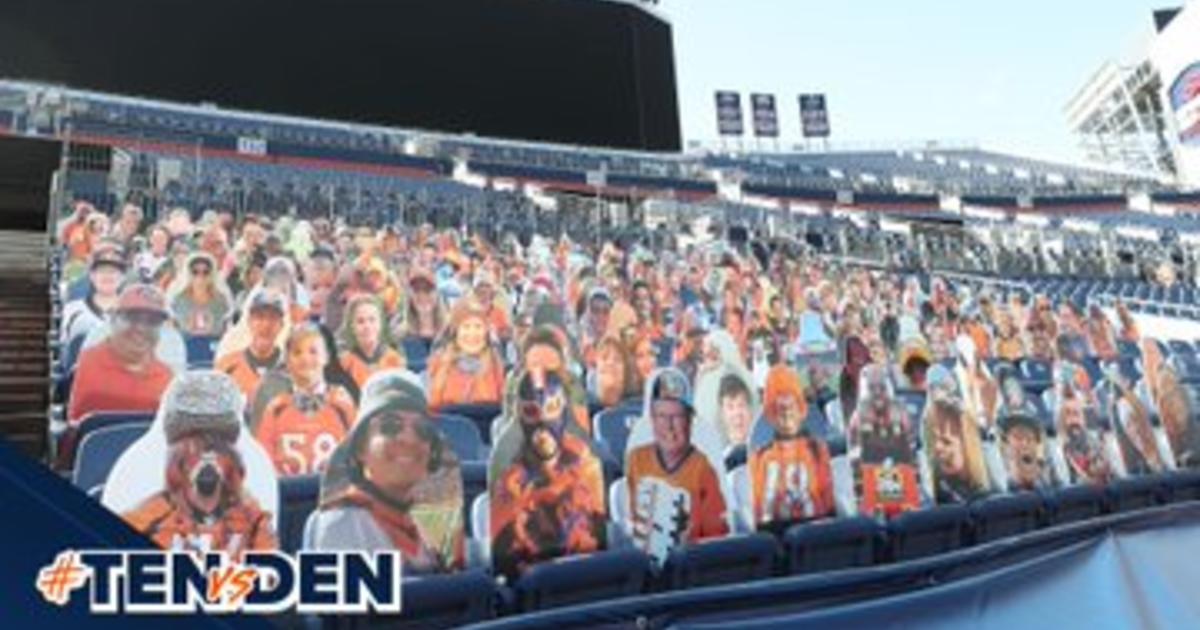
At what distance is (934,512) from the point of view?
5.27 m

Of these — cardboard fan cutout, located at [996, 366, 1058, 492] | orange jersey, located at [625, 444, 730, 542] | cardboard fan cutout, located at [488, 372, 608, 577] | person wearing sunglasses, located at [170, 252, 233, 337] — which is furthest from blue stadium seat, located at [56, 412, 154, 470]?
cardboard fan cutout, located at [996, 366, 1058, 492]

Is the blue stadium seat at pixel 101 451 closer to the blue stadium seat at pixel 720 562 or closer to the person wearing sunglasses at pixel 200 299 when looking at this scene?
the blue stadium seat at pixel 720 562

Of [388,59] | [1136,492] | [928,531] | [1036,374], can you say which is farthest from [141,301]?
[388,59]

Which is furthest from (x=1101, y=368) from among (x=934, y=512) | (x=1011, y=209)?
(x=1011, y=209)

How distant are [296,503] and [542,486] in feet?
3.40

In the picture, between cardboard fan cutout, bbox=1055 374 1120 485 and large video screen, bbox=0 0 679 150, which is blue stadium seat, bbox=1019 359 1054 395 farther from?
large video screen, bbox=0 0 679 150

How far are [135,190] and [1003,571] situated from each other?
1410 centimetres

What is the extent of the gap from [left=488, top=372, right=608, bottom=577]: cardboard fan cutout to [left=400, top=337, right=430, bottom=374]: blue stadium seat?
235 centimetres

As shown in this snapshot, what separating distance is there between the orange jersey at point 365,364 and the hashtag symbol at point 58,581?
259cm

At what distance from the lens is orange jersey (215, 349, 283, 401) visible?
4902 mm

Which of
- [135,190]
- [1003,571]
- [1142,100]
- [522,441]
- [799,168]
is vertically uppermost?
[1142,100]

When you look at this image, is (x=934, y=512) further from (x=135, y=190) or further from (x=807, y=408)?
(x=135, y=190)
